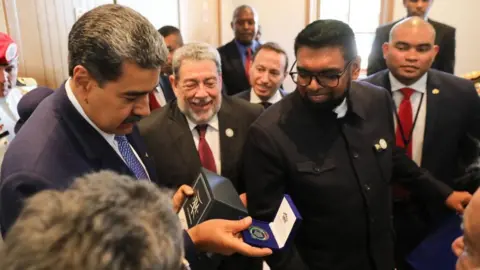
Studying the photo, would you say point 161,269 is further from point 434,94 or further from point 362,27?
point 362,27

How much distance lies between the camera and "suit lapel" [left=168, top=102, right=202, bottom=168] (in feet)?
6.03

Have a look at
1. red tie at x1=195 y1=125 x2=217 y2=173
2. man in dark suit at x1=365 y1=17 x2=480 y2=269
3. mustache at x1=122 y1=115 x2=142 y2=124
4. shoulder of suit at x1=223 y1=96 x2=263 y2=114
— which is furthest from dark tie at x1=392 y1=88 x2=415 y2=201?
mustache at x1=122 y1=115 x2=142 y2=124

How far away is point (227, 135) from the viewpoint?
192 centimetres

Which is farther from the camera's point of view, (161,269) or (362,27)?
(362,27)

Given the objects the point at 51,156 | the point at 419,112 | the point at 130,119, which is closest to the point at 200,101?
the point at 130,119

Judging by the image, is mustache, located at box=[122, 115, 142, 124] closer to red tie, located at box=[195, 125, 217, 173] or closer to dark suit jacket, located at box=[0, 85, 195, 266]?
dark suit jacket, located at box=[0, 85, 195, 266]

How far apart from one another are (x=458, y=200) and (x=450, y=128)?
1.11 feet

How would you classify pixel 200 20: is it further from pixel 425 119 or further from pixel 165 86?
pixel 425 119

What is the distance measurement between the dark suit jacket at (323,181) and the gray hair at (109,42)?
0.63 meters

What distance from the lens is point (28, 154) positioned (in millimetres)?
1002

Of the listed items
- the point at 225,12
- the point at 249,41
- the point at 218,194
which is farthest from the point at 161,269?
the point at 225,12

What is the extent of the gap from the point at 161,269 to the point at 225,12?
5.35 metres

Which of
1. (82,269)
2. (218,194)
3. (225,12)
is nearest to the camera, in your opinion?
(82,269)

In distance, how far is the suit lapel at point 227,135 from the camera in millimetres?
1883
